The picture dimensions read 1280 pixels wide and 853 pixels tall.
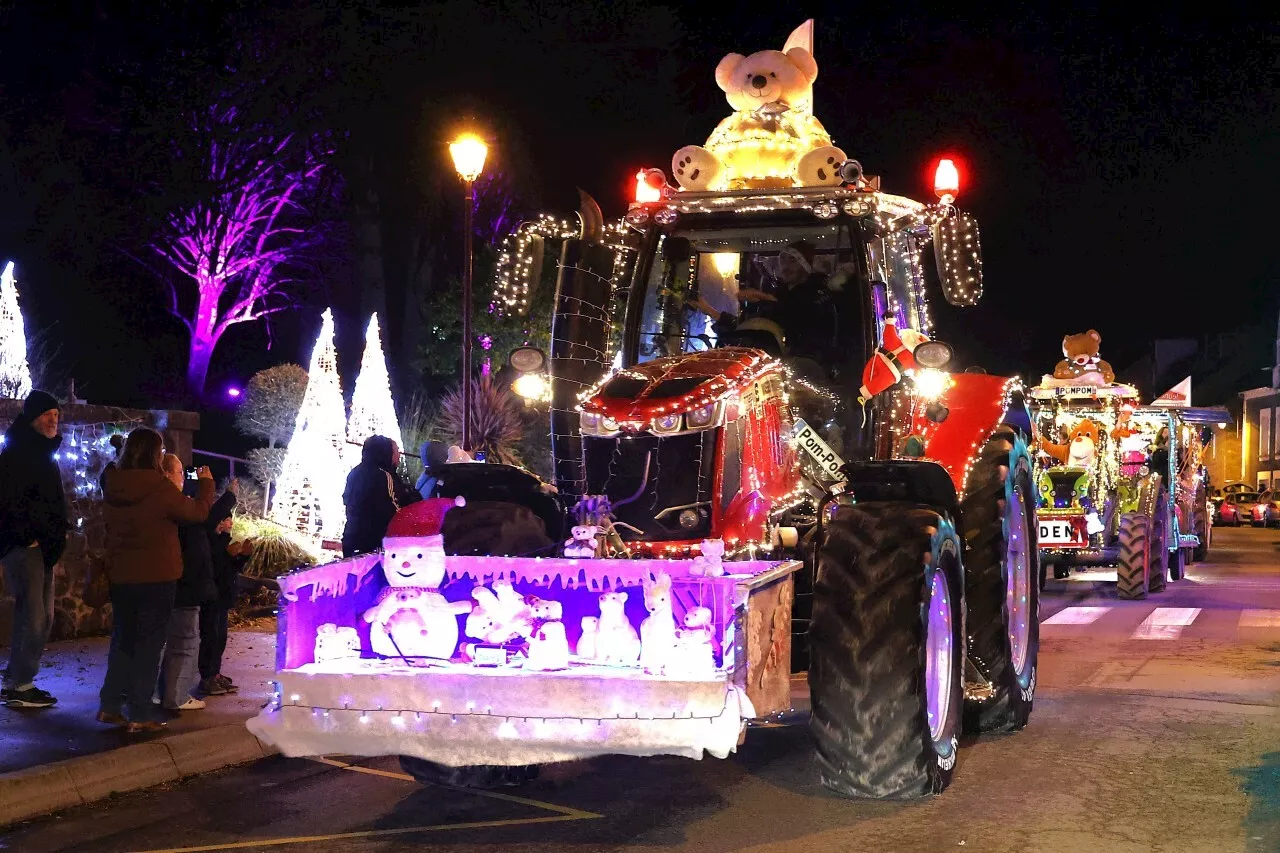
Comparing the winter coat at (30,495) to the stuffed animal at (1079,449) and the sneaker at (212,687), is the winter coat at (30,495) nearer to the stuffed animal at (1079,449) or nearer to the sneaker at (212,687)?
the sneaker at (212,687)

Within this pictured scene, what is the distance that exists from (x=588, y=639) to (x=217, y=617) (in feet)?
14.4

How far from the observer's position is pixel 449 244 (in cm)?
3316

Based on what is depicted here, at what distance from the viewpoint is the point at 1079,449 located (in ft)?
67.9

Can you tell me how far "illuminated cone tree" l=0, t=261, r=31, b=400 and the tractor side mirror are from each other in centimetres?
1098

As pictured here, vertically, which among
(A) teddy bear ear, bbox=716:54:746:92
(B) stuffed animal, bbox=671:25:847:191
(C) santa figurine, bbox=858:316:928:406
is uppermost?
(A) teddy bear ear, bbox=716:54:746:92

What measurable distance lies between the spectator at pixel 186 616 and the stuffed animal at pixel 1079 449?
14.1m

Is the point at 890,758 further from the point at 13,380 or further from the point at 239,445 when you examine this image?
the point at 239,445

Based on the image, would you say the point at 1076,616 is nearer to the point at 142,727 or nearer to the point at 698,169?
the point at 698,169

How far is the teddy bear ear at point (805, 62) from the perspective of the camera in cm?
949

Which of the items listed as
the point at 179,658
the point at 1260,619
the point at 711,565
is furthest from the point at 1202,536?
the point at 711,565

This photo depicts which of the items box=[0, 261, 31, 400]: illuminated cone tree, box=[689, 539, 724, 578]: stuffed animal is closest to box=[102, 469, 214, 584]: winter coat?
box=[689, 539, 724, 578]: stuffed animal

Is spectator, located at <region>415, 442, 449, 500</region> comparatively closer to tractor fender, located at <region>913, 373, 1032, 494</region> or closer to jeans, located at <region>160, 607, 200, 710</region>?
jeans, located at <region>160, 607, 200, 710</region>

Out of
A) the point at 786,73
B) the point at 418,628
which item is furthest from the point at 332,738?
the point at 786,73

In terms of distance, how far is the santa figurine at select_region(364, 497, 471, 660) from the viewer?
643 cm
